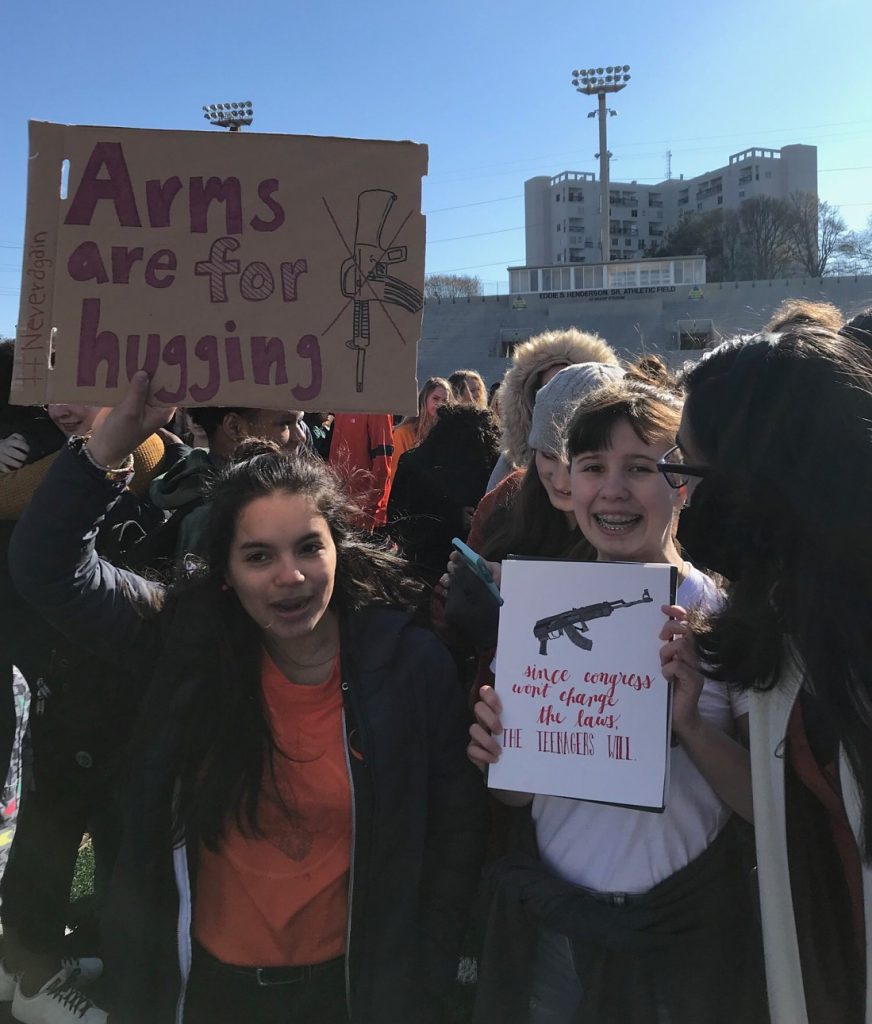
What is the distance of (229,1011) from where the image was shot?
1833 mm

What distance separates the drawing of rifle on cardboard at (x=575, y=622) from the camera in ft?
5.21

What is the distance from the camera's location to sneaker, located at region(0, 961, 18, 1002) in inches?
106

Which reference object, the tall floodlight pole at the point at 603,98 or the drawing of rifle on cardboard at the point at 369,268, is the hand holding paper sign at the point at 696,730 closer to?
the drawing of rifle on cardboard at the point at 369,268

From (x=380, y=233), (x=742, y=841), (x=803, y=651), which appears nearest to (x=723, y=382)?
(x=803, y=651)

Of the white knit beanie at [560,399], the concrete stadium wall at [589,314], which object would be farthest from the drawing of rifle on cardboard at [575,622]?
the concrete stadium wall at [589,314]

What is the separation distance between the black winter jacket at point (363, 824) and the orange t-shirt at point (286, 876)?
0.05 meters

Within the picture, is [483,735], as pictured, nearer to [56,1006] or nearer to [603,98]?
[56,1006]

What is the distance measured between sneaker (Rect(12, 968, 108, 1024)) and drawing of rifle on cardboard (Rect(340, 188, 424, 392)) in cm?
219

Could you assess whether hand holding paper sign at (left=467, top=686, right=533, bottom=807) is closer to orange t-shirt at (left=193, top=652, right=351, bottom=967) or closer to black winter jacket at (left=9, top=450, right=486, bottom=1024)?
black winter jacket at (left=9, top=450, right=486, bottom=1024)

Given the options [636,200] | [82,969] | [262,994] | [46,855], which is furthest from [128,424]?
[636,200]

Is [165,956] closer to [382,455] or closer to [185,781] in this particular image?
[185,781]

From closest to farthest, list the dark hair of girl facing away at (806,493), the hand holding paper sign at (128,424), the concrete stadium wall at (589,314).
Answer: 1. the dark hair of girl facing away at (806,493)
2. the hand holding paper sign at (128,424)
3. the concrete stadium wall at (589,314)

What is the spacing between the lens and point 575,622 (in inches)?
63.2

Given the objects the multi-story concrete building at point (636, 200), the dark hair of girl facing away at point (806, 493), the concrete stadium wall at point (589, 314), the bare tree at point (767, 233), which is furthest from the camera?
the multi-story concrete building at point (636, 200)
